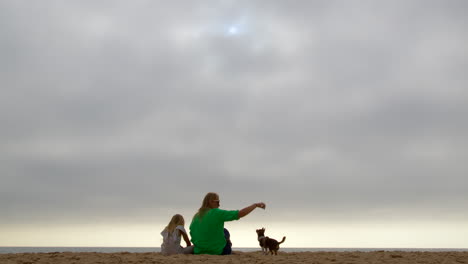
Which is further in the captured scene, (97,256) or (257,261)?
(97,256)

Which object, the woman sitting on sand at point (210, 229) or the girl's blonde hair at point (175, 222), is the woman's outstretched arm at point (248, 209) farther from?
the girl's blonde hair at point (175, 222)

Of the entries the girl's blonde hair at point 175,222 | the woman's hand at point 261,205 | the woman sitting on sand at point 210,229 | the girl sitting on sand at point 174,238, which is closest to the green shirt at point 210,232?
the woman sitting on sand at point 210,229

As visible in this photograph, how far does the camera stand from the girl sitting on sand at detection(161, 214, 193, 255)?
1597 cm

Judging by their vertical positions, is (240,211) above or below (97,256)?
above

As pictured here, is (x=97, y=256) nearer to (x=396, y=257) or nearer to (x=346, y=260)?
(x=346, y=260)

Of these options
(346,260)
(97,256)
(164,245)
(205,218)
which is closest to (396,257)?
(346,260)

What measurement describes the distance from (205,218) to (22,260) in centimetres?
533

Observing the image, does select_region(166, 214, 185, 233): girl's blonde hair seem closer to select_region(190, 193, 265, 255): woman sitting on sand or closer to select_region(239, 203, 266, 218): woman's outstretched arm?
select_region(190, 193, 265, 255): woman sitting on sand

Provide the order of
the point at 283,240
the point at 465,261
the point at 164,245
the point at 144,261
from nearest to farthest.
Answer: the point at 144,261, the point at 465,261, the point at 164,245, the point at 283,240

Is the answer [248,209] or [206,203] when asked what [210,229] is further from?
[248,209]

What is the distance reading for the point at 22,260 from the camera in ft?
44.8

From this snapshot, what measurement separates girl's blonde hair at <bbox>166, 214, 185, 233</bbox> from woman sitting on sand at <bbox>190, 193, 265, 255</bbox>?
2.43 feet

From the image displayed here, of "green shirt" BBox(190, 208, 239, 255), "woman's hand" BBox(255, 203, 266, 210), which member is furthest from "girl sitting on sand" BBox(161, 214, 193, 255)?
"woman's hand" BBox(255, 203, 266, 210)

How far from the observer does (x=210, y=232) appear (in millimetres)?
15273
